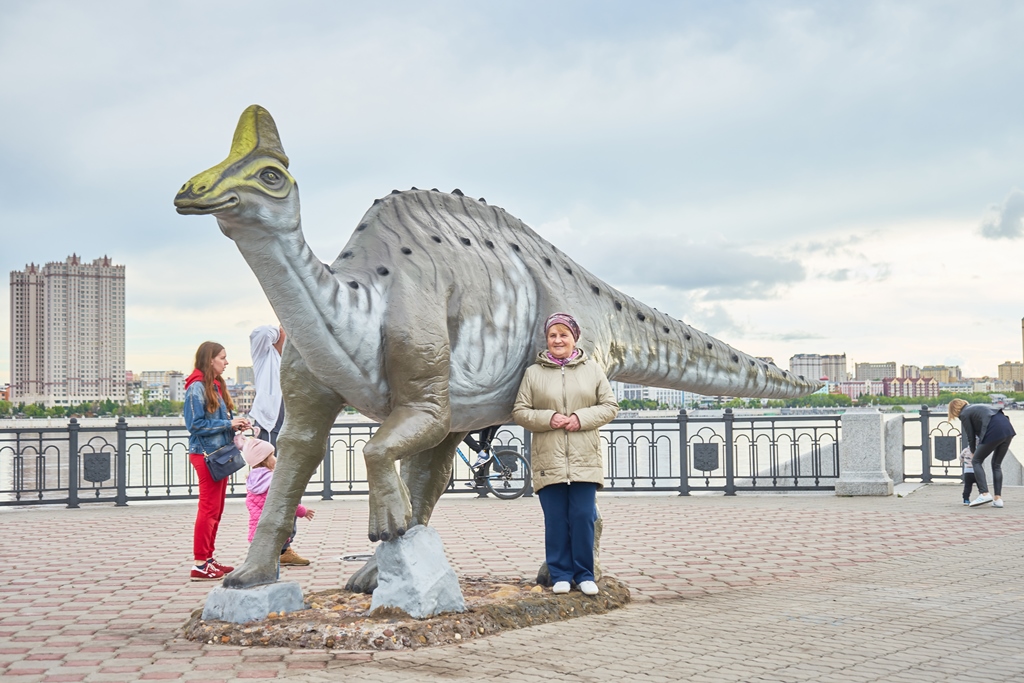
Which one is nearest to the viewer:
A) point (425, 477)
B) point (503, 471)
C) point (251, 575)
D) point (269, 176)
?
point (269, 176)

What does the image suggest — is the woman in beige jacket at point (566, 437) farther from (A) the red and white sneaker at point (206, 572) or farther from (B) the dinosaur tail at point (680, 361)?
(A) the red and white sneaker at point (206, 572)

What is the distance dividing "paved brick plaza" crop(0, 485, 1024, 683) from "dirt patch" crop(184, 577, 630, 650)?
102mm

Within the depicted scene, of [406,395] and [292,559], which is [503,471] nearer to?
[292,559]

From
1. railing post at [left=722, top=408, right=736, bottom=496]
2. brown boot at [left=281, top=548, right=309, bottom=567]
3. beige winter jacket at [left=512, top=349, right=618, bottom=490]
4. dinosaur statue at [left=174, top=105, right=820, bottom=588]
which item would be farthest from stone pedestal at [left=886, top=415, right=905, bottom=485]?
beige winter jacket at [left=512, top=349, right=618, bottom=490]

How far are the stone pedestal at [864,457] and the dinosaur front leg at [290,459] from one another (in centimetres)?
1053

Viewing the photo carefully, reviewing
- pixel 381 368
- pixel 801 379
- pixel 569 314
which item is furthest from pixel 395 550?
pixel 801 379

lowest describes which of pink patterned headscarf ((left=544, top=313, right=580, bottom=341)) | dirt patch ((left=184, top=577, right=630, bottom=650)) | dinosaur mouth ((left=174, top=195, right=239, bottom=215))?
dirt patch ((left=184, top=577, right=630, bottom=650))

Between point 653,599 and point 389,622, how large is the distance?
219 cm

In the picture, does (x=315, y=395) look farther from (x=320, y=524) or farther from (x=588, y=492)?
(x=320, y=524)

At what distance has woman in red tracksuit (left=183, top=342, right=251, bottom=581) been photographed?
7.27 metres

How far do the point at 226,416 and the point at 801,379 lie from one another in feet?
17.0

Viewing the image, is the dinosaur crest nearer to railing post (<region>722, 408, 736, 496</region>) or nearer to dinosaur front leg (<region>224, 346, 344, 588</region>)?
dinosaur front leg (<region>224, 346, 344, 588</region>)

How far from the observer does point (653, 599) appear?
6.60 metres

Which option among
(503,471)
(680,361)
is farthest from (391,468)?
(503,471)
